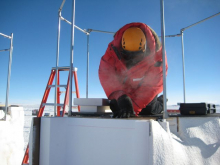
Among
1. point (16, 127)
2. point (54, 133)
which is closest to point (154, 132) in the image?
point (54, 133)

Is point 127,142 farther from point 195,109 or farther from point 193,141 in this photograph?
point 195,109

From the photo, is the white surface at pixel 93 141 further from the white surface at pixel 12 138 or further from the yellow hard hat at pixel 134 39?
the white surface at pixel 12 138

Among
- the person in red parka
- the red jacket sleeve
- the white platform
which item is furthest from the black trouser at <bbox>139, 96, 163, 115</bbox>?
the white platform

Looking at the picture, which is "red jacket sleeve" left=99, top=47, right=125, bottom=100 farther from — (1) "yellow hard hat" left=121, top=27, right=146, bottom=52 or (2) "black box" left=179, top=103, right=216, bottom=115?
(2) "black box" left=179, top=103, right=216, bottom=115

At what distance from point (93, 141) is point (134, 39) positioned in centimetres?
144

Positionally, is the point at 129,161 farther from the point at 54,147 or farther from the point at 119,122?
the point at 54,147


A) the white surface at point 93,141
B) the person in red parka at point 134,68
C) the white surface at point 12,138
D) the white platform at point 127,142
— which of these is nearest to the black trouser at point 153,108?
the person in red parka at point 134,68

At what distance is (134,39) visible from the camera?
2656 mm

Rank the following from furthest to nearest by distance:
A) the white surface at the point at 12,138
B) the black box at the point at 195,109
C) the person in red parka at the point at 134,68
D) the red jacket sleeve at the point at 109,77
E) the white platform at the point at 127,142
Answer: the white surface at the point at 12,138 → the red jacket sleeve at the point at 109,77 → the person in red parka at the point at 134,68 → the black box at the point at 195,109 → the white platform at the point at 127,142

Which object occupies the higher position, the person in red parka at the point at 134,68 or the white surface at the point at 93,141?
the person in red parka at the point at 134,68

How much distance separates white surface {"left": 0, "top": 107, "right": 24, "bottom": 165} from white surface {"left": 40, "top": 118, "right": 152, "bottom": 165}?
2.93 m

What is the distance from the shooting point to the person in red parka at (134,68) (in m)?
2.66

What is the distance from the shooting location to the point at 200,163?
1.95 meters

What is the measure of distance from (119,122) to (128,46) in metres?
1.29
